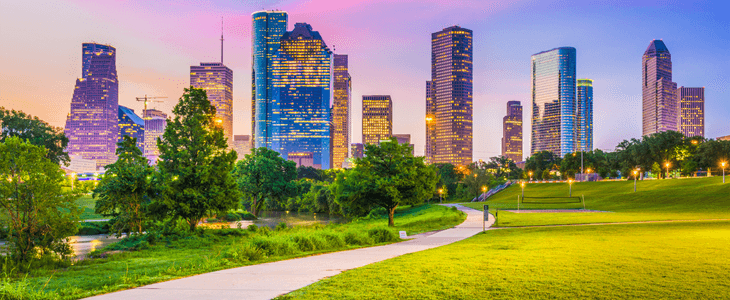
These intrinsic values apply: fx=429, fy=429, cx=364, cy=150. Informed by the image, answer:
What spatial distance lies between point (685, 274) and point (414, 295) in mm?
6475

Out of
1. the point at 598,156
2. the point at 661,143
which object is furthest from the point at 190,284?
the point at 598,156

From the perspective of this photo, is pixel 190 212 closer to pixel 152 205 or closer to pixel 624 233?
pixel 152 205

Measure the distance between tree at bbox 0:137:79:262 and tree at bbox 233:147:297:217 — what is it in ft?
110

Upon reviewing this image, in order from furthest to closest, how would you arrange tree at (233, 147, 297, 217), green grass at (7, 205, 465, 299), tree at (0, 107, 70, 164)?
tree at (0, 107, 70, 164), tree at (233, 147, 297, 217), green grass at (7, 205, 465, 299)

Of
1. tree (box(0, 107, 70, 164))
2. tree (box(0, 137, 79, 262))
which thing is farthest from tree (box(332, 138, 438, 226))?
tree (box(0, 107, 70, 164))

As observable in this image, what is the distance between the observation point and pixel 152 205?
2778 cm

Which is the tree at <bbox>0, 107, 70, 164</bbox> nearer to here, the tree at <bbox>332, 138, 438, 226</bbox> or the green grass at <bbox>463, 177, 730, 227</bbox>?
the tree at <bbox>332, 138, 438, 226</bbox>

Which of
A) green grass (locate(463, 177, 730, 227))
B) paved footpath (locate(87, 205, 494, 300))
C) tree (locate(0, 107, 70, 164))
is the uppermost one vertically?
tree (locate(0, 107, 70, 164))

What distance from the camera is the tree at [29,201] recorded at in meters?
16.8

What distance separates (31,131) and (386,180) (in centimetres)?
5638

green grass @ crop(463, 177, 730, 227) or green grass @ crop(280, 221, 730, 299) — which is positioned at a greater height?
green grass @ crop(280, 221, 730, 299)

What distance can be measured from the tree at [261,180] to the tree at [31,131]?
90.0 feet

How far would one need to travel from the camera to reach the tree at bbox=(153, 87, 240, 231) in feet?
91.0

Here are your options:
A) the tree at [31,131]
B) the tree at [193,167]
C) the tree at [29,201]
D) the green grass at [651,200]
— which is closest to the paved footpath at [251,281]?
the tree at [29,201]
